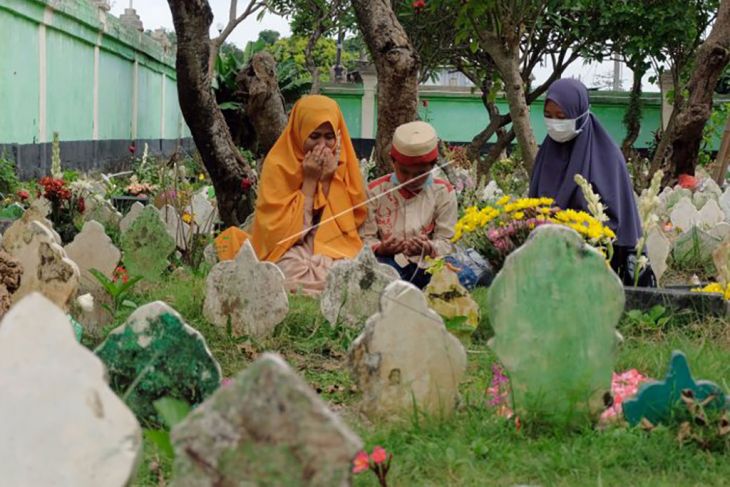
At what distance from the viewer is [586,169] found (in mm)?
6324

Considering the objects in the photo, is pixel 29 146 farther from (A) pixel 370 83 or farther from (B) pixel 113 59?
(A) pixel 370 83

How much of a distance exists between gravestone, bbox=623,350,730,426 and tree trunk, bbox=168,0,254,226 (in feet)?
16.1

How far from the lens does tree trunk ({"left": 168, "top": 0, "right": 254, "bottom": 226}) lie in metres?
7.65

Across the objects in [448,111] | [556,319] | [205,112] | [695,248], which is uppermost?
[205,112]

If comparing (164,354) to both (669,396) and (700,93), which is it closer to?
(669,396)

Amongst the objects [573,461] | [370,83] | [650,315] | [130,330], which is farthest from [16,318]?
[370,83]

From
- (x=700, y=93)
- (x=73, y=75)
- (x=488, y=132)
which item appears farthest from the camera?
(x=488, y=132)

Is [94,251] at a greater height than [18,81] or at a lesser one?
lesser

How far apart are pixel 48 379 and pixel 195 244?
486cm

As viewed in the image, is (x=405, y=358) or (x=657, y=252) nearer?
(x=405, y=358)

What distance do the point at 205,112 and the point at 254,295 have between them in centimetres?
316

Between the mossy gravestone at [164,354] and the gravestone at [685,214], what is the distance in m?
5.14

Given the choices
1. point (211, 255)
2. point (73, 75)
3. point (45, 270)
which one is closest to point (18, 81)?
point (73, 75)

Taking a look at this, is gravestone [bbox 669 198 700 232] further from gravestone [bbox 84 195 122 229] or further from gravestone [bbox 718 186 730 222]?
gravestone [bbox 84 195 122 229]
